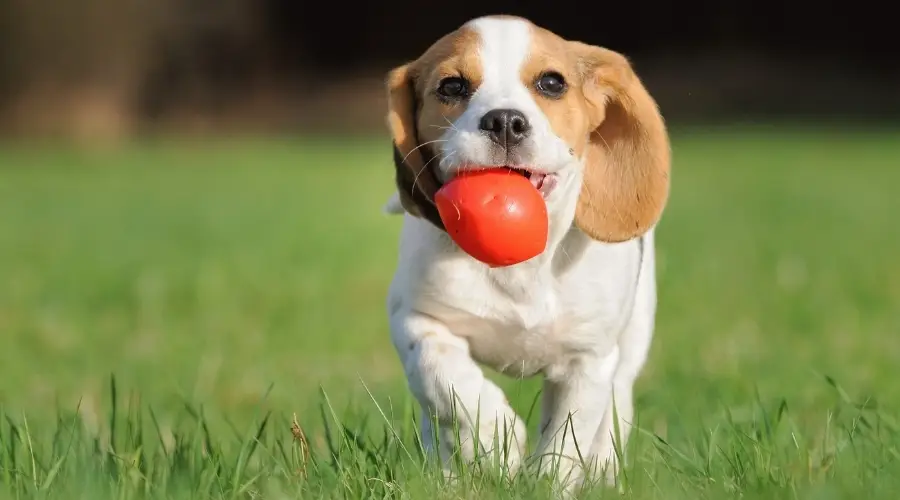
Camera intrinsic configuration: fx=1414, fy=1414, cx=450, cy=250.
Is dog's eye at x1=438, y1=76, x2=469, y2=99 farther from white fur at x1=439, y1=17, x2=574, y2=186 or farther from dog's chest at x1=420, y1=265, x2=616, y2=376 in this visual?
dog's chest at x1=420, y1=265, x2=616, y2=376

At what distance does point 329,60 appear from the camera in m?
22.8

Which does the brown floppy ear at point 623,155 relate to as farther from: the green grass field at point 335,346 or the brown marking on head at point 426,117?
the green grass field at point 335,346

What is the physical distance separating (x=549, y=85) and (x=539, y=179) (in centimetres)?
25

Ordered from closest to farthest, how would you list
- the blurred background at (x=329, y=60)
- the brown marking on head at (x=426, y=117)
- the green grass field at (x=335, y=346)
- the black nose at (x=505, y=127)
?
the green grass field at (x=335, y=346) < the black nose at (x=505, y=127) < the brown marking on head at (x=426, y=117) < the blurred background at (x=329, y=60)

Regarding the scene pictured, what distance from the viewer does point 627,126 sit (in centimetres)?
356

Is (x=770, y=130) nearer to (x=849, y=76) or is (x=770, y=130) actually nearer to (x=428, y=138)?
(x=849, y=76)

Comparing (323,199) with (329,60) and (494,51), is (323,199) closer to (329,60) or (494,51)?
(494,51)

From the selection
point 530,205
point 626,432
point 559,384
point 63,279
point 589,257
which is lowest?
point 63,279

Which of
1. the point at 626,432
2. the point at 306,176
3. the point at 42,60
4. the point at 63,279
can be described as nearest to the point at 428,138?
the point at 626,432

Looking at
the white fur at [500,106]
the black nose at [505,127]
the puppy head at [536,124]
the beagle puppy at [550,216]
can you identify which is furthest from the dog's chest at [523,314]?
the black nose at [505,127]

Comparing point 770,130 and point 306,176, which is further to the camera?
point 770,130

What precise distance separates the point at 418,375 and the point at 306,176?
1259 centimetres

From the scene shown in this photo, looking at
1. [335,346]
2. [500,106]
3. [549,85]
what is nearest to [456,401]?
[500,106]

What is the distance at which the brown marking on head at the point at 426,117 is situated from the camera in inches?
130
